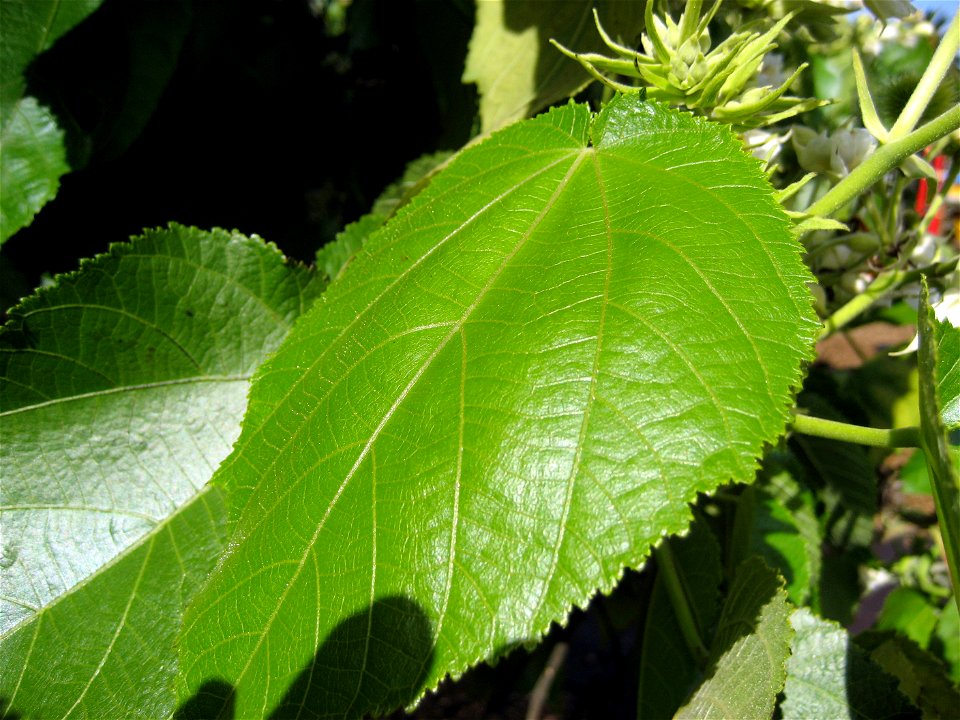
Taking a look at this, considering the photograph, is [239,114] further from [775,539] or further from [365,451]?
[775,539]

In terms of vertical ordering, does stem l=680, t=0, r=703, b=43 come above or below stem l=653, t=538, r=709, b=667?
above

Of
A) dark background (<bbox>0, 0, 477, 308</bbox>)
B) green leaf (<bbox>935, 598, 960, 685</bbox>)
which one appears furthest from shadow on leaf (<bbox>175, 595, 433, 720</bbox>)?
green leaf (<bbox>935, 598, 960, 685</bbox>)

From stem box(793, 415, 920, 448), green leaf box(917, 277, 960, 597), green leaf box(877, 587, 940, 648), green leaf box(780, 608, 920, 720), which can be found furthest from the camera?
green leaf box(877, 587, 940, 648)

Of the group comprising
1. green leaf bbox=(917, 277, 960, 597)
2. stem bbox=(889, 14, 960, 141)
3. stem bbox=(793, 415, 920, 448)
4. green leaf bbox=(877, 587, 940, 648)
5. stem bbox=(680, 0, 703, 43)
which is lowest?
green leaf bbox=(877, 587, 940, 648)

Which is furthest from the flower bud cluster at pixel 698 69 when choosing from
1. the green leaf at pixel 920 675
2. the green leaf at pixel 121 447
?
the green leaf at pixel 920 675

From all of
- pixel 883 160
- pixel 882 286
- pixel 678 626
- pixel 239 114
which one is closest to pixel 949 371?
pixel 883 160

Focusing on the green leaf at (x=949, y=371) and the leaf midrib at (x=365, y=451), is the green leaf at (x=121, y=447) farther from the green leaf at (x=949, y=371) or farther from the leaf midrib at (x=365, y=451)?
the green leaf at (x=949, y=371)

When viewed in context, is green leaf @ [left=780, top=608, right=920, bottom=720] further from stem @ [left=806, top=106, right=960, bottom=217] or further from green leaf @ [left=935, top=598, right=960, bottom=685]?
green leaf @ [left=935, top=598, right=960, bottom=685]
